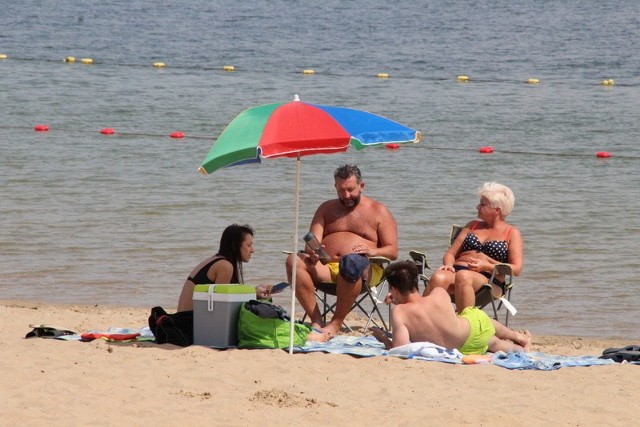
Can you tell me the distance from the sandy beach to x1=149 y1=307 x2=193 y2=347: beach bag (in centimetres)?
7

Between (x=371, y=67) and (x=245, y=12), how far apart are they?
44.6 ft

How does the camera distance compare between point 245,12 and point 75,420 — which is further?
point 245,12

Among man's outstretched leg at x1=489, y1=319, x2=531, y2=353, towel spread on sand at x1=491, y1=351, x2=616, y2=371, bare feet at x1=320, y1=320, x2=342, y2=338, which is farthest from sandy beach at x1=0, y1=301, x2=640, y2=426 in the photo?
bare feet at x1=320, y1=320, x2=342, y2=338

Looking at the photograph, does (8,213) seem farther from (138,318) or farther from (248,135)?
(248,135)

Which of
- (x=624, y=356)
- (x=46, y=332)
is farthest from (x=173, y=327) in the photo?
(x=624, y=356)

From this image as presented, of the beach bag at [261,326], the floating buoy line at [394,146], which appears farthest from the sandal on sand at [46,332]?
the floating buoy line at [394,146]

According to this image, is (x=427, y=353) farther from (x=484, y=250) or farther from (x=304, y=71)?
(x=304, y=71)

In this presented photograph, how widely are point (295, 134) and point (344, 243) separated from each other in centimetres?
133

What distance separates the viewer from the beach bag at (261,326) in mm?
6430

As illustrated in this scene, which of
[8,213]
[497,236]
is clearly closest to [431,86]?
[8,213]

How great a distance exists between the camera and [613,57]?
26.8 metres

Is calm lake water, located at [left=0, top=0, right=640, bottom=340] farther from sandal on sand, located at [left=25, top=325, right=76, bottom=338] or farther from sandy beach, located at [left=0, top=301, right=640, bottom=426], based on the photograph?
sandy beach, located at [left=0, top=301, right=640, bottom=426]

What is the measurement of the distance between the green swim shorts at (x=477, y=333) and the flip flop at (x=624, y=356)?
25.4 inches

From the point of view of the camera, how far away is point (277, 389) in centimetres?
561
